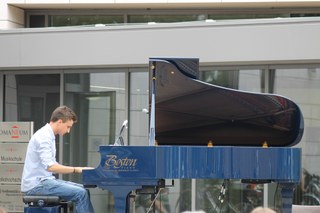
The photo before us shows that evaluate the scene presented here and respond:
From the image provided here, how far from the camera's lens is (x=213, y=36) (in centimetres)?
1151

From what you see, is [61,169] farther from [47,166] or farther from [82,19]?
[82,19]

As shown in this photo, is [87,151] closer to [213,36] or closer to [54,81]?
[54,81]

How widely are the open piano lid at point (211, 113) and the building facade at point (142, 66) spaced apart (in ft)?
10.1

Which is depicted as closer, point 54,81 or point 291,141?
point 291,141

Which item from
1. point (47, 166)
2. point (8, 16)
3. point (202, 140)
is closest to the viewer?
point (47, 166)

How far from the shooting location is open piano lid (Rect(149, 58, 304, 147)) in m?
7.92

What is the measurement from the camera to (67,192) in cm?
814

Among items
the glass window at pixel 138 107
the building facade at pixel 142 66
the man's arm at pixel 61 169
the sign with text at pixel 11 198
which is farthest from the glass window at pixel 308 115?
the man's arm at pixel 61 169

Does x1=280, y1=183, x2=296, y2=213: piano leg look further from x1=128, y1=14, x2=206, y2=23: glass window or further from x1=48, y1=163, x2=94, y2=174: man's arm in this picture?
x1=128, y1=14, x2=206, y2=23: glass window

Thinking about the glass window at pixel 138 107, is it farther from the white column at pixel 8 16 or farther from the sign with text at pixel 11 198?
the white column at pixel 8 16

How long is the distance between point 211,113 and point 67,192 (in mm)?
1717

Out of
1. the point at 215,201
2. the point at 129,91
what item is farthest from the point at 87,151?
the point at 215,201

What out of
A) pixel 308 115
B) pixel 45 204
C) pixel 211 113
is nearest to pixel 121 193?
pixel 45 204

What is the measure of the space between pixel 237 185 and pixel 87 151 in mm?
2565
